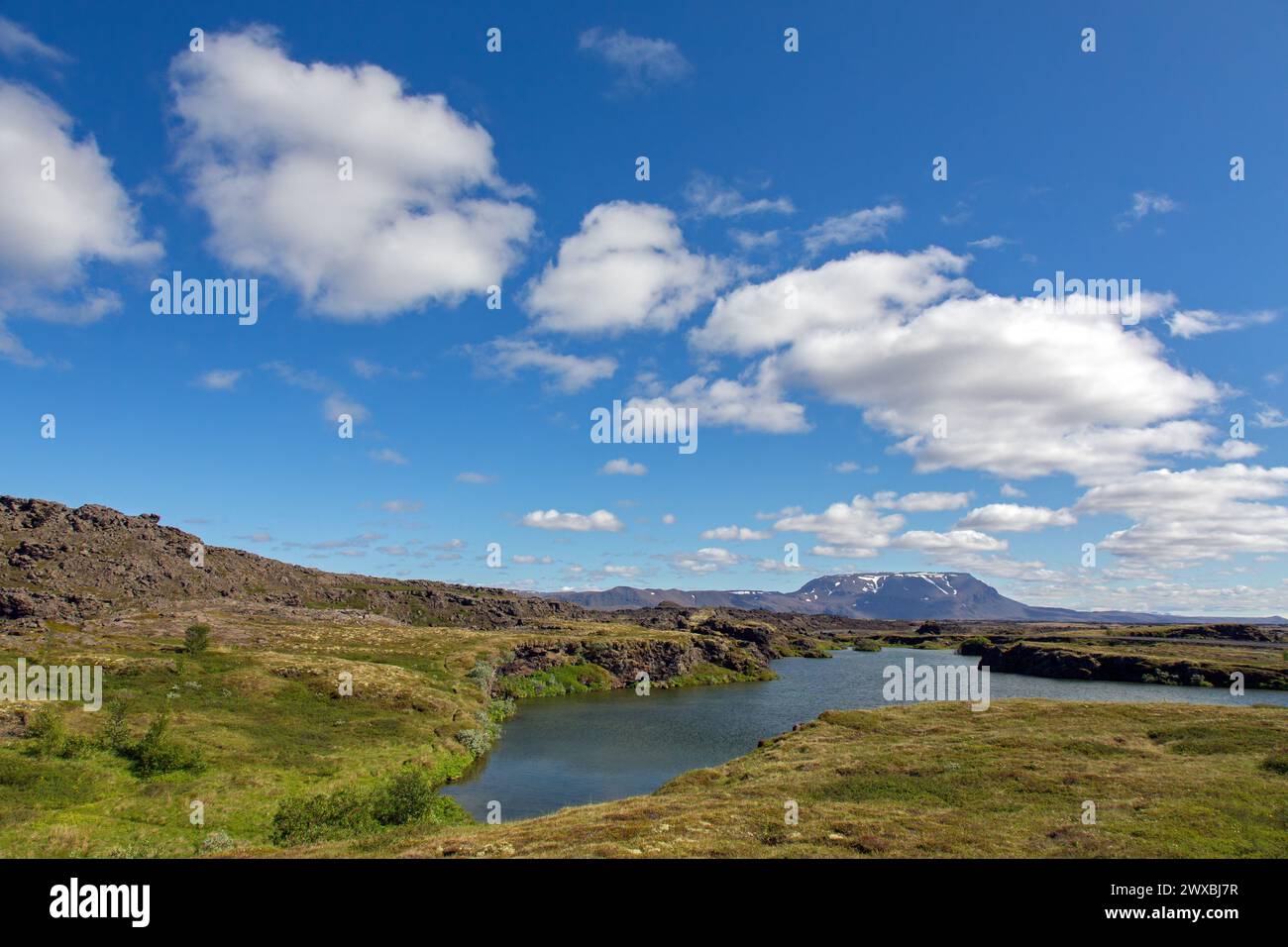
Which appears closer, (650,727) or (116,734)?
(116,734)

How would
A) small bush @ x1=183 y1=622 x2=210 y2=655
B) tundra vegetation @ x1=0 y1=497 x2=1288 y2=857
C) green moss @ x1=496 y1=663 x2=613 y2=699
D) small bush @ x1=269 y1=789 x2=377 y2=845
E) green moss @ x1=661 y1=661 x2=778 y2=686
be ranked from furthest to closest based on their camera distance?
1. green moss @ x1=661 y1=661 x2=778 y2=686
2. green moss @ x1=496 y1=663 x2=613 y2=699
3. small bush @ x1=183 y1=622 x2=210 y2=655
4. small bush @ x1=269 y1=789 x2=377 y2=845
5. tundra vegetation @ x1=0 y1=497 x2=1288 y2=857

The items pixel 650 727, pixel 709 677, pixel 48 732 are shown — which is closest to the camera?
pixel 48 732

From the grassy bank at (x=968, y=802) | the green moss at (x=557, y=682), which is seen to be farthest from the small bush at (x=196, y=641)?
the grassy bank at (x=968, y=802)

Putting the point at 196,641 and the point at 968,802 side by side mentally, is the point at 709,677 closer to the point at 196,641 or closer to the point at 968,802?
the point at 196,641

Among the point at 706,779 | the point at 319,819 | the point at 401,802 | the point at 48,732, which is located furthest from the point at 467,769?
the point at 48,732

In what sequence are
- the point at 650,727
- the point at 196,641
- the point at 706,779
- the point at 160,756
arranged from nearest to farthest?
1. the point at 160,756
2. the point at 706,779
3. the point at 650,727
4. the point at 196,641

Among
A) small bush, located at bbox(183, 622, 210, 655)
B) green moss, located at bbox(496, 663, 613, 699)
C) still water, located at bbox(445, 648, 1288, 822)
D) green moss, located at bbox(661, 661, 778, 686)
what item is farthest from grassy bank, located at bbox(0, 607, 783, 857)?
green moss, located at bbox(661, 661, 778, 686)

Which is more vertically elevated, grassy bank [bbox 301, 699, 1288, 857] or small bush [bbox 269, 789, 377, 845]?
grassy bank [bbox 301, 699, 1288, 857]

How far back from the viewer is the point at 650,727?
85312 mm

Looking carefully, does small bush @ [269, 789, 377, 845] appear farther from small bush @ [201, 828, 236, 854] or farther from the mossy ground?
small bush @ [201, 828, 236, 854]

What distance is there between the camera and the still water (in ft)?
184
